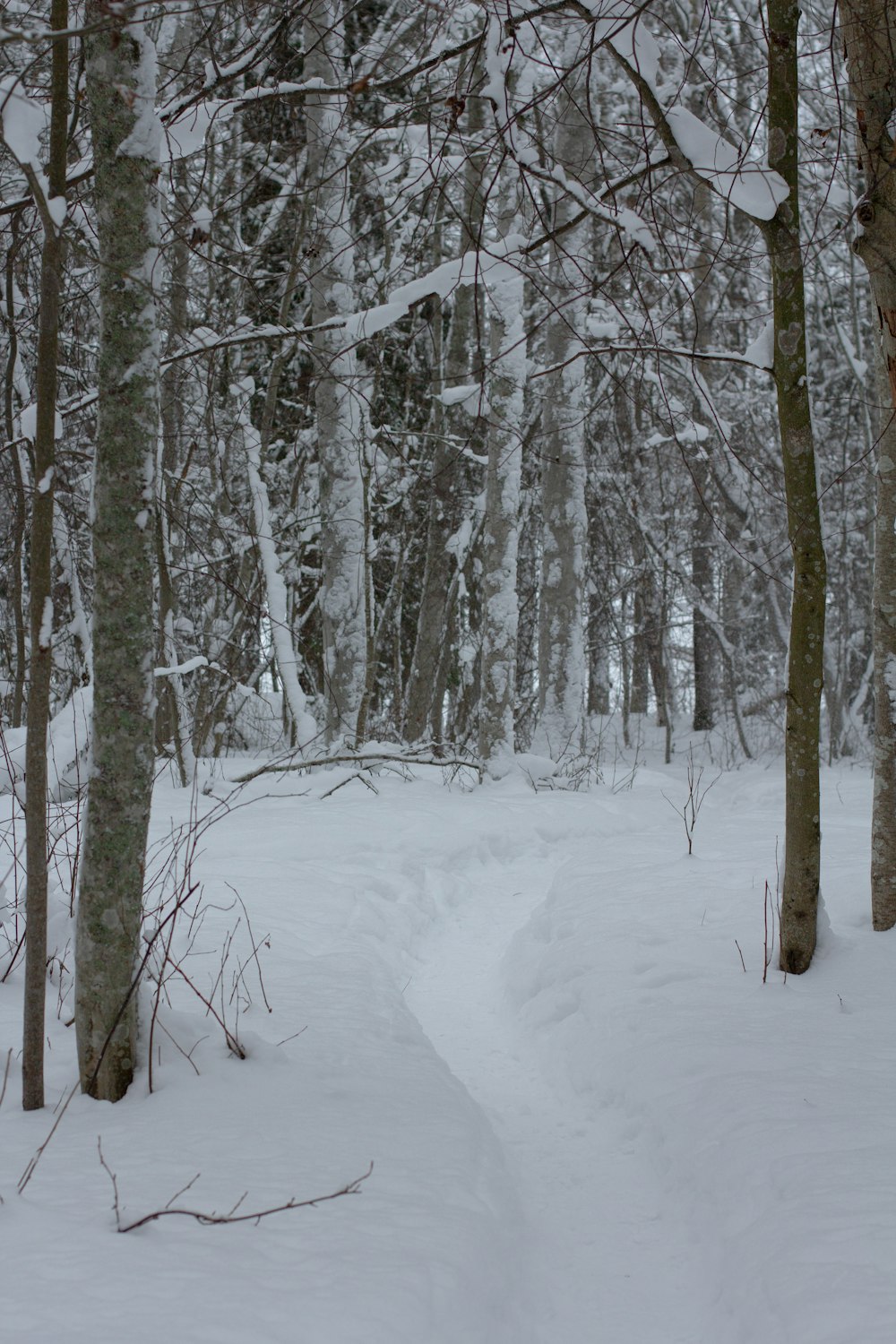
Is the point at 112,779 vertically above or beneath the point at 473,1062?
above

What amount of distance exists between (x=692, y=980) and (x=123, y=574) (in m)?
2.87

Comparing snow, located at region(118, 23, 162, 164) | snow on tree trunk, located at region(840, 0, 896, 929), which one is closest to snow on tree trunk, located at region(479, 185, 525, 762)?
snow on tree trunk, located at region(840, 0, 896, 929)

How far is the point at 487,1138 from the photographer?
3.12 m

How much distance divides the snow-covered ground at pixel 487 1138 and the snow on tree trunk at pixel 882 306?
44 centimetres

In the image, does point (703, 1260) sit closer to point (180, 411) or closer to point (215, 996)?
point (215, 996)

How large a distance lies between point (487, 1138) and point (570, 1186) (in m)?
0.30

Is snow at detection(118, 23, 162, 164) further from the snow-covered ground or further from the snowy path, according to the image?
the snowy path

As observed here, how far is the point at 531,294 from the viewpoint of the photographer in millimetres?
14594

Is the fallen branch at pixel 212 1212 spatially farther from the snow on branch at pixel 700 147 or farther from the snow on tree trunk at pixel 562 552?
the snow on tree trunk at pixel 562 552

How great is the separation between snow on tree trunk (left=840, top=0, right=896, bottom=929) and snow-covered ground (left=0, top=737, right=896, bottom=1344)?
1.45ft

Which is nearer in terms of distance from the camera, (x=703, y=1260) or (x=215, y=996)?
(x=703, y=1260)

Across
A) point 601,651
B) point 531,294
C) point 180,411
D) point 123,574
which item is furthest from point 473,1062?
point 601,651

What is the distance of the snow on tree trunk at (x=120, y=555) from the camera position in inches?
107

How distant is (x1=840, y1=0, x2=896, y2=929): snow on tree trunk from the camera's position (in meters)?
3.82
